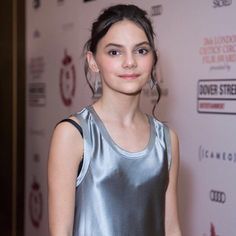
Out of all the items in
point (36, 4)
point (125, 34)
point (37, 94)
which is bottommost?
point (37, 94)

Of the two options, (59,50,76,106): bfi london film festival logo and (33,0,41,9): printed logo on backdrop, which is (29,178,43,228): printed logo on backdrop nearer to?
(59,50,76,106): bfi london film festival logo

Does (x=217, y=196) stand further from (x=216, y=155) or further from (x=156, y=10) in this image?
(x=156, y=10)

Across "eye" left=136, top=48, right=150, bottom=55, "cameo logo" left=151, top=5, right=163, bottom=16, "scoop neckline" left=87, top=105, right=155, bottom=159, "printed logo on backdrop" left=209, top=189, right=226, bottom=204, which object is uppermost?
"cameo logo" left=151, top=5, right=163, bottom=16

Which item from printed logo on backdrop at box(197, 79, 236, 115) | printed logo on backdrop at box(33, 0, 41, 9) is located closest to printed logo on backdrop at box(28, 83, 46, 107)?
printed logo on backdrop at box(33, 0, 41, 9)

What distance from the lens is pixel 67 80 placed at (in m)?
2.52

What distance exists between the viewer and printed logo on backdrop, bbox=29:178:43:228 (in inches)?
109

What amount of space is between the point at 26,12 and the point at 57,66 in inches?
17.8

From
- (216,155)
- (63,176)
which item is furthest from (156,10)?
(63,176)

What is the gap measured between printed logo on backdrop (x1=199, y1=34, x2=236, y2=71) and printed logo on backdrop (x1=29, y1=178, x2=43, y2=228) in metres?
1.38

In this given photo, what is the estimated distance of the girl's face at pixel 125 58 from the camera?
3.42 feet

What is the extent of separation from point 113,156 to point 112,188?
0.06 metres

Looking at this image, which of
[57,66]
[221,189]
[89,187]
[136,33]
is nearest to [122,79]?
[136,33]

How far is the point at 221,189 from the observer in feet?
5.60
